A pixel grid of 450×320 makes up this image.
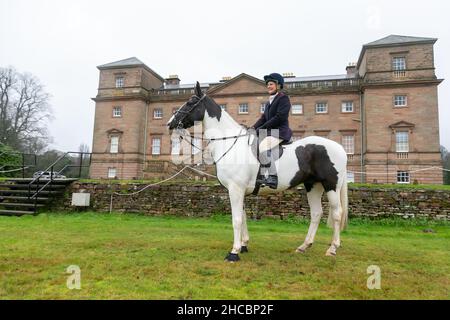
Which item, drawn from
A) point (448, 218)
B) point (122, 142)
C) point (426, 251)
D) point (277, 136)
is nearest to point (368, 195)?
point (448, 218)

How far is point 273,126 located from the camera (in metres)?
5.41

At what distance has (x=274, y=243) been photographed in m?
6.50

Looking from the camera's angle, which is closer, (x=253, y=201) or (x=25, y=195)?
(x=253, y=201)

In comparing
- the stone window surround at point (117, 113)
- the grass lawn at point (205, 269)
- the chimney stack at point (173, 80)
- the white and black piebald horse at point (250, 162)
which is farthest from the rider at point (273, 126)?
the chimney stack at point (173, 80)

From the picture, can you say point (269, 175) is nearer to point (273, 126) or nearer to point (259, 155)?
point (259, 155)

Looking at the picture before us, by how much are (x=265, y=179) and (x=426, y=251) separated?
148 inches

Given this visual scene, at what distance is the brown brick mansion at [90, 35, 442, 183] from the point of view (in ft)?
98.3

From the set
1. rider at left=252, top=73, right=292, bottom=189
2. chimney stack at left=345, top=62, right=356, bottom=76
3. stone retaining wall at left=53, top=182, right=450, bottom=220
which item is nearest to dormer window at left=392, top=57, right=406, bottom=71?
chimney stack at left=345, top=62, right=356, bottom=76

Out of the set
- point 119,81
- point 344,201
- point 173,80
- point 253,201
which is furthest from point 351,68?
point 344,201

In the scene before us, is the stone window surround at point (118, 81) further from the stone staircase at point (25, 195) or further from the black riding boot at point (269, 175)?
the black riding boot at point (269, 175)

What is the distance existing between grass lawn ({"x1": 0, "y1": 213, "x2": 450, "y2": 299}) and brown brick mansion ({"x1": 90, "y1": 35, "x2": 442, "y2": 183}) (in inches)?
776

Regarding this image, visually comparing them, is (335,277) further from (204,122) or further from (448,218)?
(448,218)

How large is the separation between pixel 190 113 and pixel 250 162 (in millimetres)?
1463

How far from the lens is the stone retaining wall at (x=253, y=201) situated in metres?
11.5
